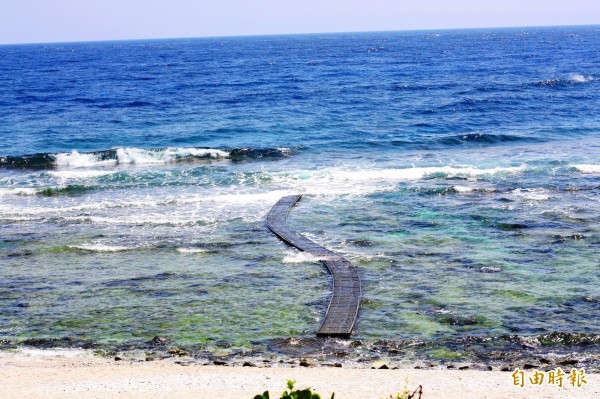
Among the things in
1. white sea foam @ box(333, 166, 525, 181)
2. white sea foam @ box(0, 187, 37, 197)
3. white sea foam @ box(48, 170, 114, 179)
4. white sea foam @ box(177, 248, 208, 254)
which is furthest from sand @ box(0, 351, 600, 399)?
white sea foam @ box(48, 170, 114, 179)

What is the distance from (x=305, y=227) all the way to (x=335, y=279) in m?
5.78

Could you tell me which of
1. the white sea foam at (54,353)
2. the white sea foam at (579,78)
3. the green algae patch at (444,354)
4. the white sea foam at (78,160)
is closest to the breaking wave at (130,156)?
the white sea foam at (78,160)

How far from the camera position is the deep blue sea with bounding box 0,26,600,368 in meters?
16.4

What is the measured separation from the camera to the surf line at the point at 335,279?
16531mm

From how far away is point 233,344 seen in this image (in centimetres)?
1595

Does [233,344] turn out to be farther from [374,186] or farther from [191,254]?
[374,186]

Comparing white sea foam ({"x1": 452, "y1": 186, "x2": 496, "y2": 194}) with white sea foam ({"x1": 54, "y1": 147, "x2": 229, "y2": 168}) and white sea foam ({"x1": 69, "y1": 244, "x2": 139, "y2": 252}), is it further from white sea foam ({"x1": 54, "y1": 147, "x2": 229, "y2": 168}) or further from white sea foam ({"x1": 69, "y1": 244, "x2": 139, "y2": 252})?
white sea foam ({"x1": 54, "y1": 147, "x2": 229, "y2": 168})

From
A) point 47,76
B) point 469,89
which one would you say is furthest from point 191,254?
point 47,76

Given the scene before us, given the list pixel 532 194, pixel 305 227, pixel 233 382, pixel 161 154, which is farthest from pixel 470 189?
pixel 233 382

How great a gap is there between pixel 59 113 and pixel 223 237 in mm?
35815

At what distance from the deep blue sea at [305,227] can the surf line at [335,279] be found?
0.31m

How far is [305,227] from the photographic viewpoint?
25.3 m

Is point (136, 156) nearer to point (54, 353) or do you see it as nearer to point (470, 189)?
point (470, 189)

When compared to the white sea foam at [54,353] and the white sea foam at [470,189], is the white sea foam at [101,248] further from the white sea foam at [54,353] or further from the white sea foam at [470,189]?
the white sea foam at [470,189]
